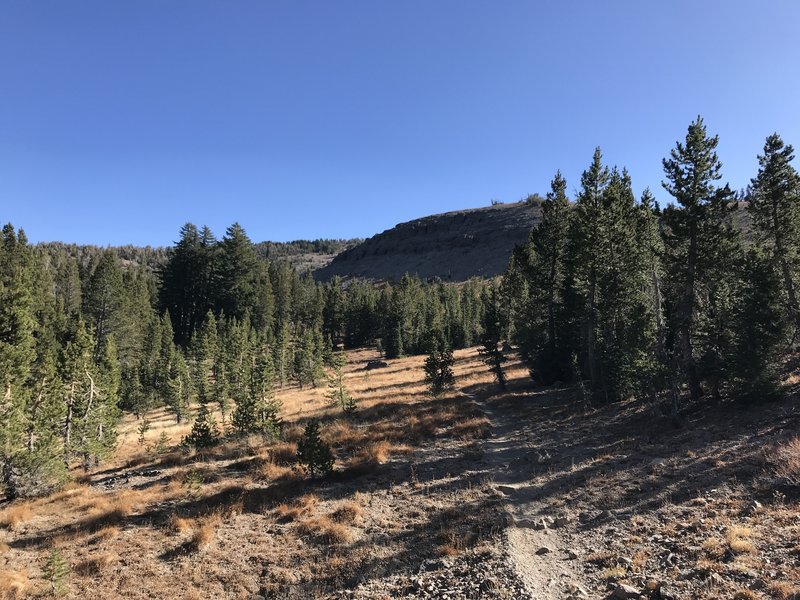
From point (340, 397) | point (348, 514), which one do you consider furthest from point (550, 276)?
point (348, 514)

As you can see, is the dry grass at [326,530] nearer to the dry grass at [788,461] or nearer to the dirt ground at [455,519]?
the dirt ground at [455,519]

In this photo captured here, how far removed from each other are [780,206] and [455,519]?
2997 centimetres

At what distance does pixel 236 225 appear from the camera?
8769 centimetres

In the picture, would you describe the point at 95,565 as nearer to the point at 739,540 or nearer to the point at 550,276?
the point at 739,540

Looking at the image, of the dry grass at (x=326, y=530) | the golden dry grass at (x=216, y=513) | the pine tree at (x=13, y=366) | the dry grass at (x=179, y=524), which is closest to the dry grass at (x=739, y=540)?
the golden dry grass at (x=216, y=513)

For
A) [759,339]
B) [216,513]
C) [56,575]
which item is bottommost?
[216,513]

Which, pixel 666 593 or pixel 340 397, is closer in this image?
pixel 666 593

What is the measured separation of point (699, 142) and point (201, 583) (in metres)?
28.0

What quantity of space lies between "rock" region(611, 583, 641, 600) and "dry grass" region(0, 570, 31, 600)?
44.8 ft

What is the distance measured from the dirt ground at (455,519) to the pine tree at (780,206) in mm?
14844

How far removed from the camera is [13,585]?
10.6 m

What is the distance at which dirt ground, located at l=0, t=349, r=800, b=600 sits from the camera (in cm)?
918

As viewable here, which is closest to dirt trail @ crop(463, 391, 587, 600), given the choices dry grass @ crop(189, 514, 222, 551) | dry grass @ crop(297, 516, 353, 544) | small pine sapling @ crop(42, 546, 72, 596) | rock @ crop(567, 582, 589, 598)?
rock @ crop(567, 582, 589, 598)

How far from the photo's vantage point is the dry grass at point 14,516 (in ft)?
49.2
